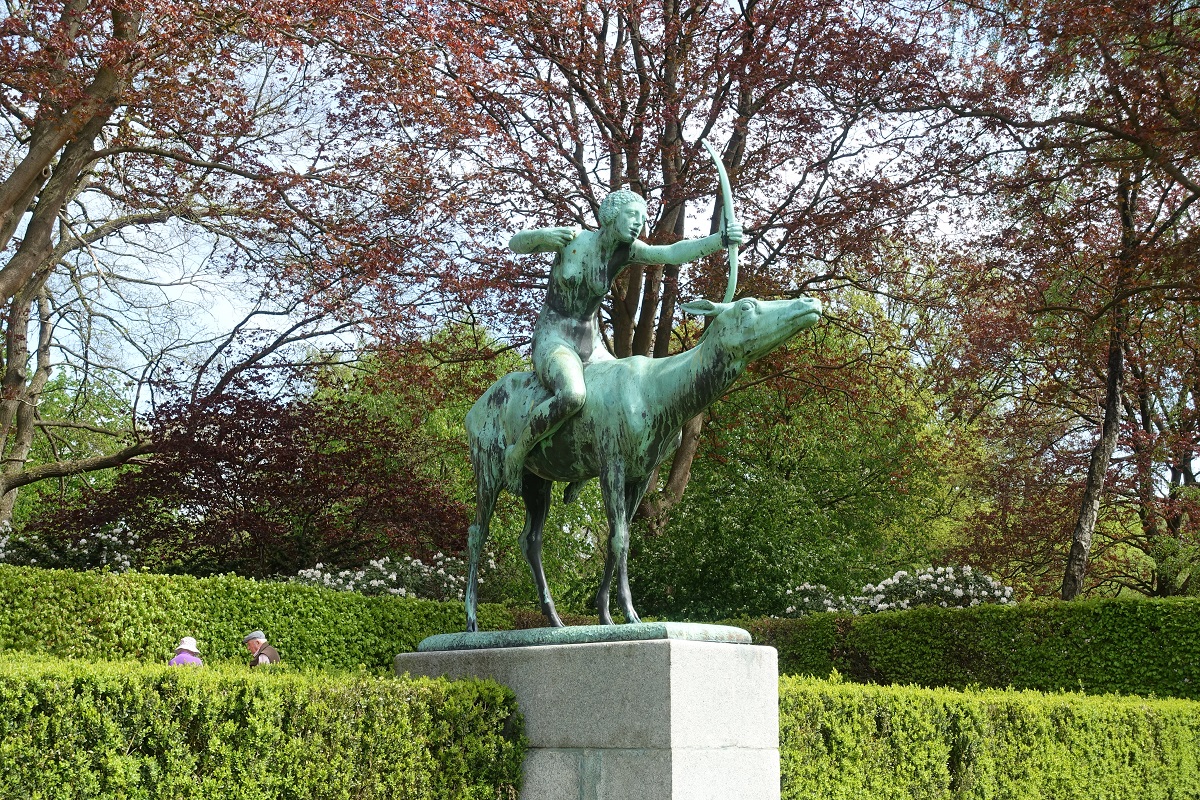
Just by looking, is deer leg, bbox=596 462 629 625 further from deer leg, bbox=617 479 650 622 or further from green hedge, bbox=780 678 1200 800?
green hedge, bbox=780 678 1200 800

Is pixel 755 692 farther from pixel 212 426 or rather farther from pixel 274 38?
pixel 212 426

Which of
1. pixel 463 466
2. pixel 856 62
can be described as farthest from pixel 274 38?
pixel 463 466

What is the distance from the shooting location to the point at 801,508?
1853 cm

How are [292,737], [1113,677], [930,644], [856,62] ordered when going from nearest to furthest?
[292,737], [1113,677], [930,644], [856,62]

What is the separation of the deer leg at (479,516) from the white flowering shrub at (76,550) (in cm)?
993

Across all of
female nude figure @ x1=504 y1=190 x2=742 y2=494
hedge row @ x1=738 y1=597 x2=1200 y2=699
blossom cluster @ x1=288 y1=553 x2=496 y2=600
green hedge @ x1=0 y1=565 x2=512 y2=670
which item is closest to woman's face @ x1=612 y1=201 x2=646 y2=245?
female nude figure @ x1=504 y1=190 x2=742 y2=494

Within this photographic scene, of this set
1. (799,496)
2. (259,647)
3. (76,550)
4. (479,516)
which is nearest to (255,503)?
(76,550)

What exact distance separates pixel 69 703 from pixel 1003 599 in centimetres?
1200

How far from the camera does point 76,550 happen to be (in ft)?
50.0

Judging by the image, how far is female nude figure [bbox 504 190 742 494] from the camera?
227 inches

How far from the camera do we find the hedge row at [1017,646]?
1071 centimetres

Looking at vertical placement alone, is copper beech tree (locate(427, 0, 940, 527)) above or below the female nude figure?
above

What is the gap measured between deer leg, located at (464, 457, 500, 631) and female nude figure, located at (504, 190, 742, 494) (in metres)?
0.13

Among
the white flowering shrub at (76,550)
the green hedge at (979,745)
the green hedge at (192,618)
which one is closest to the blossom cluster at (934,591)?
the green hedge at (979,745)
